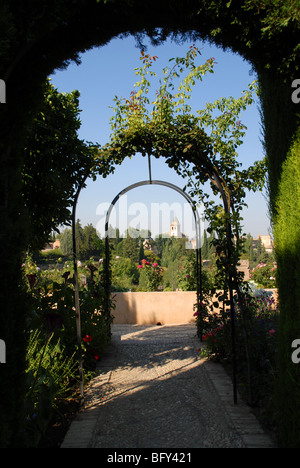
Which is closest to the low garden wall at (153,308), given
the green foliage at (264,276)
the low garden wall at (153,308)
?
Answer: the low garden wall at (153,308)

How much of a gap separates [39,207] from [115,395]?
198 cm

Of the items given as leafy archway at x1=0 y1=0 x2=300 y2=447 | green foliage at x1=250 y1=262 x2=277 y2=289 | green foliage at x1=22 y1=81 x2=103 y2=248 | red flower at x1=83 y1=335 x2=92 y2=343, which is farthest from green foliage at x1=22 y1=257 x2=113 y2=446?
green foliage at x1=250 y1=262 x2=277 y2=289

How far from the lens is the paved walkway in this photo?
2805 mm

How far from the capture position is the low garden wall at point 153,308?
27.5 feet

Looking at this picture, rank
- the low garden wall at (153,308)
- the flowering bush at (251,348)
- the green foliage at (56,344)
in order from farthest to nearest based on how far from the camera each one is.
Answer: the low garden wall at (153,308) < the flowering bush at (251,348) < the green foliage at (56,344)

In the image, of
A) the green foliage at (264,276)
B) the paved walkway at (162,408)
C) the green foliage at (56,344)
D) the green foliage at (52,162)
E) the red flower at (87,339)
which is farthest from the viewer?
the green foliage at (264,276)

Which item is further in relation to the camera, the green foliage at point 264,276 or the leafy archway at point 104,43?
the green foliage at point 264,276

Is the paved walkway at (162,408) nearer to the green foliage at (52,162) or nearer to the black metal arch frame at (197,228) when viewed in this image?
the black metal arch frame at (197,228)

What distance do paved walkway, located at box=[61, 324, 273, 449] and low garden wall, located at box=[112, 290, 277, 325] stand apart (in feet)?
9.25

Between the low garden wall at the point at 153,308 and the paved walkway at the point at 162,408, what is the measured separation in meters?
2.82

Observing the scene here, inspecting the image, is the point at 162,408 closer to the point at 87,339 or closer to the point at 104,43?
the point at 87,339

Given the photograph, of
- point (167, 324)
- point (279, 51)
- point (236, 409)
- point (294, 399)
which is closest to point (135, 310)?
point (167, 324)

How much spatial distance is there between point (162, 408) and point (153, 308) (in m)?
5.03

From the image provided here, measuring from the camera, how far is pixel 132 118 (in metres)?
4.39
